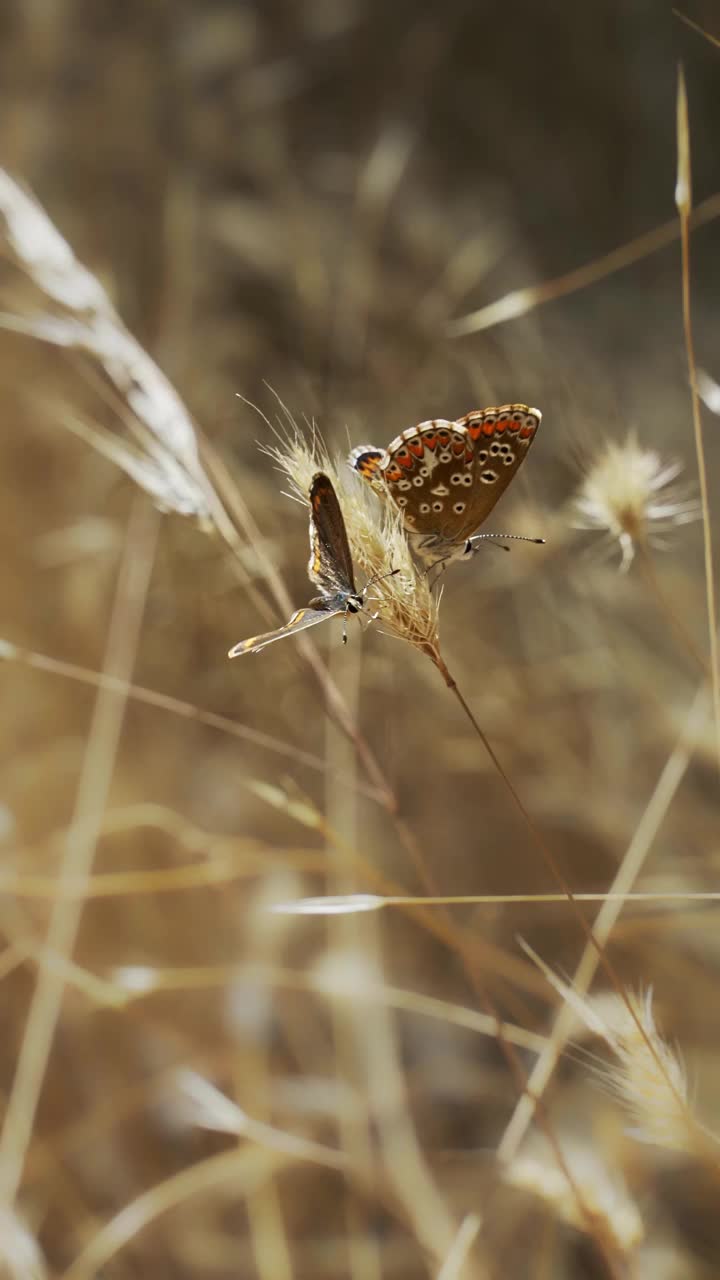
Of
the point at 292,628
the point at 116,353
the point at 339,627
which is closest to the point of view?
the point at 292,628

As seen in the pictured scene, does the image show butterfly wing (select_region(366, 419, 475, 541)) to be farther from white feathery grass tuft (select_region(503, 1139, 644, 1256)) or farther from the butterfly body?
white feathery grass tuft (select_region(503, 1139, 644, 1256))

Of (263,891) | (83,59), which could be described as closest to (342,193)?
(83,59)

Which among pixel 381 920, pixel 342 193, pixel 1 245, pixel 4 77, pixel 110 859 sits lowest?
pixel 381 920

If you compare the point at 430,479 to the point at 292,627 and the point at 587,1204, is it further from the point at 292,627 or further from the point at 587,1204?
the point at 587,1204

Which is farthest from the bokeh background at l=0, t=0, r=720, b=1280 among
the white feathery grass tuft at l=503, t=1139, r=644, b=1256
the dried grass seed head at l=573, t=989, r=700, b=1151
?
the dried grass seed head at l=573, t=989, r=700, b=1151

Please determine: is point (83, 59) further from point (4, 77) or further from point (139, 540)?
point (139, 540)

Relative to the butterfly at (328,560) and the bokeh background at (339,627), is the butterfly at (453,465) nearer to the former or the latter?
the butterfly at (328,560)

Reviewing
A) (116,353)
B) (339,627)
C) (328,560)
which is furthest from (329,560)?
(339,627)
